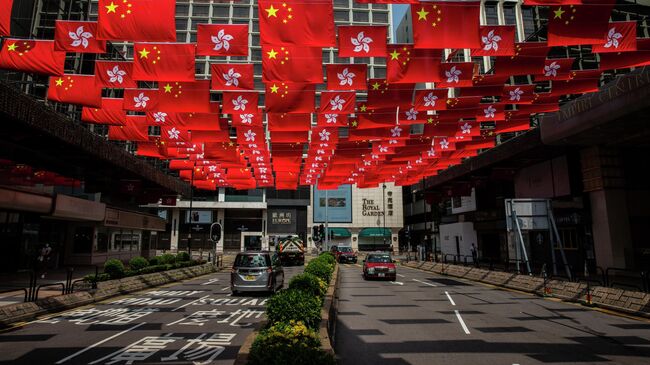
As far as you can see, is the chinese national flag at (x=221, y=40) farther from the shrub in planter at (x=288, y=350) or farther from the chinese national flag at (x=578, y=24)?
the chinese national flag at (x=578, y=24)

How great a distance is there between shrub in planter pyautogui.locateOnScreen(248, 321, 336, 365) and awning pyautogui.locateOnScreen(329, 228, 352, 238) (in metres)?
60.7

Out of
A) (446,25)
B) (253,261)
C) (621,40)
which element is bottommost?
(253,261)

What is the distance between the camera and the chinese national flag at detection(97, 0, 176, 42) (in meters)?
8.26

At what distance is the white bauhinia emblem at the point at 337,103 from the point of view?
42.0 feet

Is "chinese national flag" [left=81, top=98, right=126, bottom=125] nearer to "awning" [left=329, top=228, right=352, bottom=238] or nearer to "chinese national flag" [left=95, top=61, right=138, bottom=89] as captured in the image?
"chinese national flag" [left=95, top=61, right=138, bottom=89]

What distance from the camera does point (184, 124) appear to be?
1512cm

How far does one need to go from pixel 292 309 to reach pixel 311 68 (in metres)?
6.25

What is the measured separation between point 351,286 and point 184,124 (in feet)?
38.2

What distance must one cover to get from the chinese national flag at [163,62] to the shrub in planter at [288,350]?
25.4ft

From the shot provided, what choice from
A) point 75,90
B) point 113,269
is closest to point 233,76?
point 75,90

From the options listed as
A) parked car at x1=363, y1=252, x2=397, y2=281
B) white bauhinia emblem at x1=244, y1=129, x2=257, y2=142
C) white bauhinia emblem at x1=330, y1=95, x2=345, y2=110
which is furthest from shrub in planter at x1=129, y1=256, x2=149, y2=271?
white bauhinia emblem at x1=330, y1=95, x2=345, y2=110

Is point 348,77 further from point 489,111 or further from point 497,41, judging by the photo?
point 489,111

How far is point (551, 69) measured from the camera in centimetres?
1188

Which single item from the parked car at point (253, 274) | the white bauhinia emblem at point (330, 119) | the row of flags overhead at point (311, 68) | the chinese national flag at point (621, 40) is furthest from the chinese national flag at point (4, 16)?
the chinese national flag at point (621, 40)
